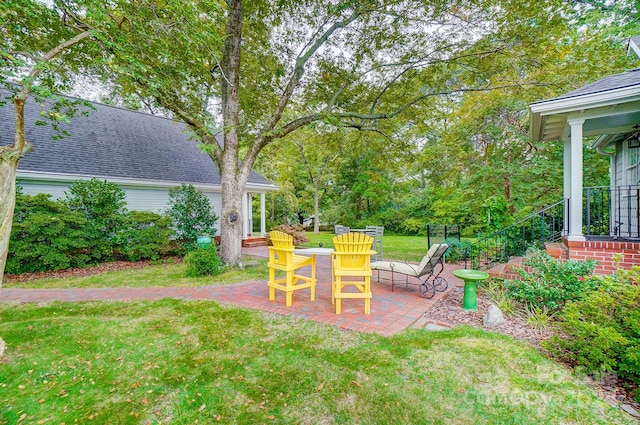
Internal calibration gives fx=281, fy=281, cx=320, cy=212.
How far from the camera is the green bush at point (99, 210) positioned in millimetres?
7836

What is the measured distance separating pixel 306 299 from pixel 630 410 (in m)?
3.82

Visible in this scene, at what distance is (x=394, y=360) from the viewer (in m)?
2.88

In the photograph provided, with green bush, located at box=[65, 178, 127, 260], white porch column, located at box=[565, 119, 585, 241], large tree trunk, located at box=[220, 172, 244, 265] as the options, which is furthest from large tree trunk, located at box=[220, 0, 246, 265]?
white porch column, located at box=[565, 119, 585, 241]

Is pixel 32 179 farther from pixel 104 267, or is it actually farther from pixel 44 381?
pixel 44 381

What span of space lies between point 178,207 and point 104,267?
2.71 meters

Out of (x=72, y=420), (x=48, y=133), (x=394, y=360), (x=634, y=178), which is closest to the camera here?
(x=72, y=420)

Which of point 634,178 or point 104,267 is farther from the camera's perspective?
point 104,267

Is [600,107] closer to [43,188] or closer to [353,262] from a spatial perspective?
[353,262]

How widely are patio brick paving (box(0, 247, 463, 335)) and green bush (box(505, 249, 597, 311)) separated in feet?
4.45

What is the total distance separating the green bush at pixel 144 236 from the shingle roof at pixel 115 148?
1967 millimetres

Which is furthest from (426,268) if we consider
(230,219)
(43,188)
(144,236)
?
(43,188)

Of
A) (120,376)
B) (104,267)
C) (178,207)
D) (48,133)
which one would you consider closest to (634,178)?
(120,376)

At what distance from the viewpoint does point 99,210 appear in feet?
26.3

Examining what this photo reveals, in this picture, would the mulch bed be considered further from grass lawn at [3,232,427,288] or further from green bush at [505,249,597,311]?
grass lawn at [3,232,427,288]
